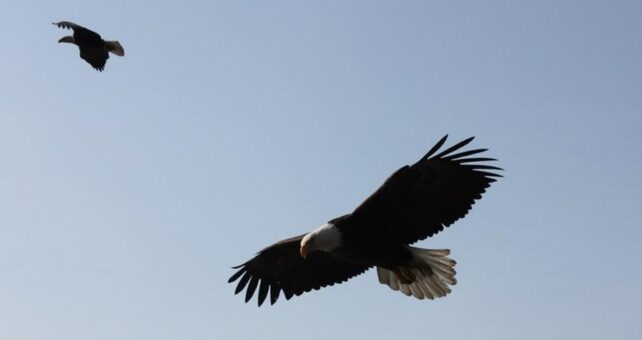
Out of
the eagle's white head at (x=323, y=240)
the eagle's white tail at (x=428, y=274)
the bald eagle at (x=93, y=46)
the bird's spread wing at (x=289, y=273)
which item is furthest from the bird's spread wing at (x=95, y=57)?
the eagle's white tail at (x=428, y=274)

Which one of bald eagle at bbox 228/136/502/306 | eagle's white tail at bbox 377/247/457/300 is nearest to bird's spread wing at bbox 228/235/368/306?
bald eagle at bbox 228/136/502/306

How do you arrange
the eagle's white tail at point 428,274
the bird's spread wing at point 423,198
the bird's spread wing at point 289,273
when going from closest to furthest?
the bird's spread wing at point 423,198 < the eagle's white tail at point 428,274 < the bird's spread wing at point 289,273

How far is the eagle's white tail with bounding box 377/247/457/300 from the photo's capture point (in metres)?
11.5

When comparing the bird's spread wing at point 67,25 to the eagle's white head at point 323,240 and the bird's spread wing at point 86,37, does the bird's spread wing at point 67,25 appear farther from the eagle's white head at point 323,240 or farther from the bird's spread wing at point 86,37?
the eagle's white head at point 323,240

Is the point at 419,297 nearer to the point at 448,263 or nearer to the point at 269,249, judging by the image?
the point at 448,263

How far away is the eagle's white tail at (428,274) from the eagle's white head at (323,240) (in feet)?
2.86

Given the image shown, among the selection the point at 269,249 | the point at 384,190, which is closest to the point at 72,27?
the point at 269,249

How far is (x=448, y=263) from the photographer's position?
1162 centimetres

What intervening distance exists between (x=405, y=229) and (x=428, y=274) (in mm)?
822

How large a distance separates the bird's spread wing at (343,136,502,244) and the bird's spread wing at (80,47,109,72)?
10.8 feet

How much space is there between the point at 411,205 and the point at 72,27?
405cm

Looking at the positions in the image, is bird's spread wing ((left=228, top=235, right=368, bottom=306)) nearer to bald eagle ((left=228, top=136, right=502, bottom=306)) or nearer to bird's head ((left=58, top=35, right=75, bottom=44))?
bald eagle ((left=228, top=136, right=502, bottom=306))

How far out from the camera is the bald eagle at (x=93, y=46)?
12258 mm

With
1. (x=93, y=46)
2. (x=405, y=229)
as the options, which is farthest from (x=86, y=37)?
(x=405, y=229)
